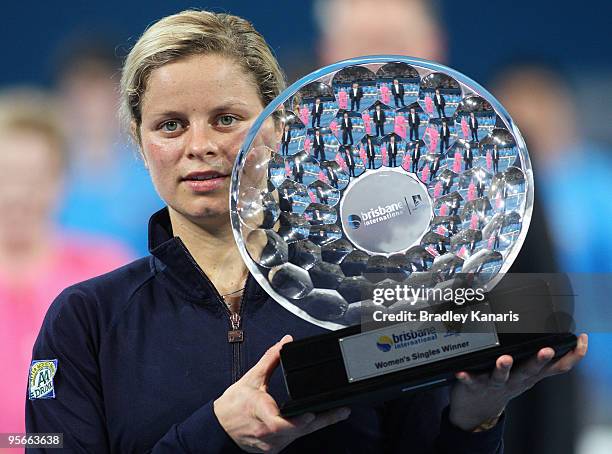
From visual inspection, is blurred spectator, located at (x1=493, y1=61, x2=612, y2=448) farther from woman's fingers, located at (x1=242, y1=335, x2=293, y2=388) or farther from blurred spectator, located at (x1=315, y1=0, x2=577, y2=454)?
woman's fingers, located at (x1=242, y1=335, x2=293, y2=388)

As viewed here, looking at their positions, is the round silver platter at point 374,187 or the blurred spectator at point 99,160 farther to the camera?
the blurred spectator at point 99,160

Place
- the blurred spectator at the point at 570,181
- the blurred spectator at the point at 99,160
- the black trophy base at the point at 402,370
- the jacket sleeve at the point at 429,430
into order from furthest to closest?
the blurred spectator at the point at 99,160 < the blurred spectator at the point at 570,181 < the jacket sleeve at the point at 429,430 < the black trophy base at the point at 402,370

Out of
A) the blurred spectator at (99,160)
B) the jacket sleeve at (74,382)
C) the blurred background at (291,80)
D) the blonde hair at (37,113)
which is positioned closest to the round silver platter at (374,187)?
the jacket sleeve at (74,382)

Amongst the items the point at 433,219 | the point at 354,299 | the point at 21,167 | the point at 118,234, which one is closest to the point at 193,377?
the point at 354,299

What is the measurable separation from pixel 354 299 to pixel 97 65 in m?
1.01

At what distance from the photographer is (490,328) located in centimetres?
84

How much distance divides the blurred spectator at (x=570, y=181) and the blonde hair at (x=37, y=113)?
0.82 m

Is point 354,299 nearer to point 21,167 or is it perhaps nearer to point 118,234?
point 118,234

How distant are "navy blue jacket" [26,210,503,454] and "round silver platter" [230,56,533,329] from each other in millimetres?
137

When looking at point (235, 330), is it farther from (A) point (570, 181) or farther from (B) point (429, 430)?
(A) point (570, 181)

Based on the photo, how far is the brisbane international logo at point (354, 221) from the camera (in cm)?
89

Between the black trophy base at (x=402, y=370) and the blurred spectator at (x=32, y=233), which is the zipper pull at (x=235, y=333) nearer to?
the black trophy base at (x=402, y=370)

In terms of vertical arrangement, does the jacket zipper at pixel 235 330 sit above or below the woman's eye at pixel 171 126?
below

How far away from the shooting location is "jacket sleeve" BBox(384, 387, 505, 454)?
3.13 ft
